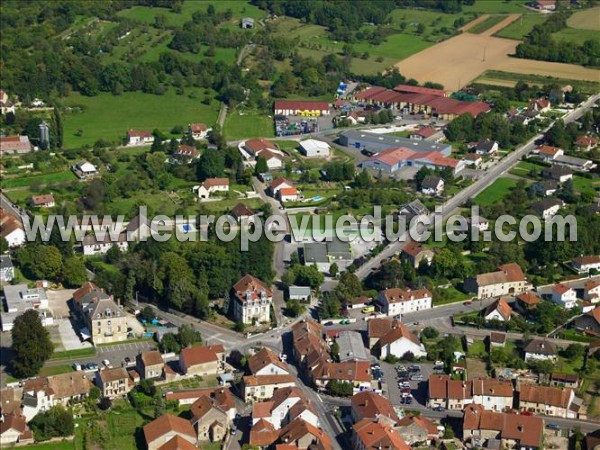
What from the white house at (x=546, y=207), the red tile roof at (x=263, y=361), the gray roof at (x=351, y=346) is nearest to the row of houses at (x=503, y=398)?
the gray roof at (x=351, y=346)

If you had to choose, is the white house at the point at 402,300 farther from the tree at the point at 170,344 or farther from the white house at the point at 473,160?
the white house at the point at 473,160

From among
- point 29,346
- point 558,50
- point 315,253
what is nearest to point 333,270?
point 315,253

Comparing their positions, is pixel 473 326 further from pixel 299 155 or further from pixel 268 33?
pixel 268 33

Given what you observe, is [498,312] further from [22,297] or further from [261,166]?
[261,166]

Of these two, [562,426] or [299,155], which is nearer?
[562,426]

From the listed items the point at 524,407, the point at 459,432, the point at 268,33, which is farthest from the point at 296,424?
the point at 268,33

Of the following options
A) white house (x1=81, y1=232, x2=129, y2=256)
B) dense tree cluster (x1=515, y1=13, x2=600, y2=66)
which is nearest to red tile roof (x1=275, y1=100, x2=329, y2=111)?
dense tree cluster (x1=515, y1=13, x2=600, y2=66)
